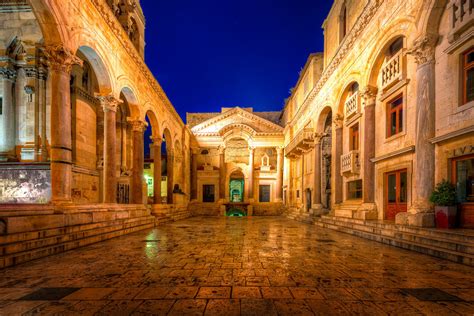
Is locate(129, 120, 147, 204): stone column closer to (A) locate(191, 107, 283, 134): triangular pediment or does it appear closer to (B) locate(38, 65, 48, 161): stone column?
(B) locate(38, 65, 48, 161): stone column

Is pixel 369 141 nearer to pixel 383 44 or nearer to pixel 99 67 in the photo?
pixel 383 44

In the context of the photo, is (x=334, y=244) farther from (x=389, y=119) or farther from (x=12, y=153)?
(x=12, y=153)

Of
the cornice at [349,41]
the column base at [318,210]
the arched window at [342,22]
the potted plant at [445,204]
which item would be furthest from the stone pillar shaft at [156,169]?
the potted plant at [445,204]

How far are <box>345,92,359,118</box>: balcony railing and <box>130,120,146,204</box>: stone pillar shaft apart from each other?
11.3m

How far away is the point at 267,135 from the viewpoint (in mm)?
30344

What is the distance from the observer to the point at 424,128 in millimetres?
7820

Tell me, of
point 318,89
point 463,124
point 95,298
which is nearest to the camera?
point 95,298

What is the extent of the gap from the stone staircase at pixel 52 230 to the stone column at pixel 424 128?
9.86 metres

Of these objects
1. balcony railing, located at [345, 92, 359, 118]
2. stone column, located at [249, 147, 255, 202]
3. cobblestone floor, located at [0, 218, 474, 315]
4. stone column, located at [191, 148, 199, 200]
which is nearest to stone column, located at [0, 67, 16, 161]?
cobblestone floor, located at [0, 218, 474, 315]

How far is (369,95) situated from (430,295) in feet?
31.0

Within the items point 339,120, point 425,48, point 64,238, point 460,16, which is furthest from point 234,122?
point 64,238

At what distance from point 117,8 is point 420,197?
16.3 metres

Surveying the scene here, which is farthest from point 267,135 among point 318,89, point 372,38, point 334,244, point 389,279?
point 389,279

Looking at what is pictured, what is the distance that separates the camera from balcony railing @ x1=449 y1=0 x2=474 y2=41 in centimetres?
678
